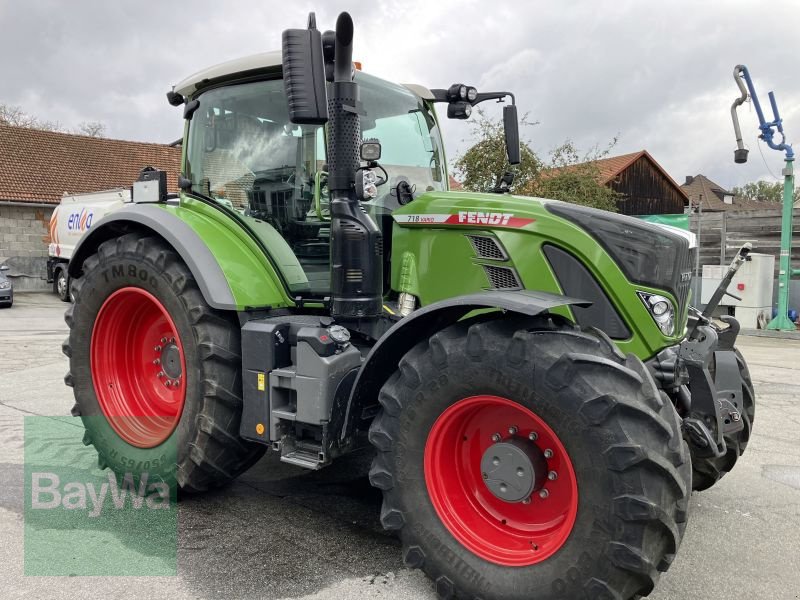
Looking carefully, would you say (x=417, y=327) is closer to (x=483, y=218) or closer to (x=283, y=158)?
(x=483, y=218)

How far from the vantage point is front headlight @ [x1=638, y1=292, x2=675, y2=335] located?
2.97m

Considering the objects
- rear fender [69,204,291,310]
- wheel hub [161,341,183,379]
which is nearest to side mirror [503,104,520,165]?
rear fender [69,204,291,310]

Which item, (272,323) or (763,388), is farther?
(763,388)

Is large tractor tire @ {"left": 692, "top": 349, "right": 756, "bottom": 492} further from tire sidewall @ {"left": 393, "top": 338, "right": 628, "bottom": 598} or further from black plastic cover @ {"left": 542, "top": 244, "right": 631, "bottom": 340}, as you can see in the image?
tire sidewall @ {"left": 393, "top": 338, "right": 628, "bottom": 598}

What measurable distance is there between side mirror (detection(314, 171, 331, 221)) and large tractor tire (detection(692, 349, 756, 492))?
2.36 metres

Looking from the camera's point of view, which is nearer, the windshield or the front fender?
the front fender

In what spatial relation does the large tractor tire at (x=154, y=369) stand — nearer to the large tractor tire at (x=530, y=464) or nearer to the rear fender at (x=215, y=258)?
the rear fender at (x=215, y=258)

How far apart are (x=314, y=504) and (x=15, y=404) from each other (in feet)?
12.2

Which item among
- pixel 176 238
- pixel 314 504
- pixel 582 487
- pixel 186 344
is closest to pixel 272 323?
pixel 186 344

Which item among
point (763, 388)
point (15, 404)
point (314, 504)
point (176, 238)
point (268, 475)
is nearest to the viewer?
point (176, 238)

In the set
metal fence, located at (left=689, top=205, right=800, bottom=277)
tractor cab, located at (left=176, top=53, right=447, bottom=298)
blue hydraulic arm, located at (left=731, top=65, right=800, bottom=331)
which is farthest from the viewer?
metal fence, located at (left=689, top=205, right=800, bottom=277)

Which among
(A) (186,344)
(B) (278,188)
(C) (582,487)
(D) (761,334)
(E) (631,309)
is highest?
(B) (278,188)

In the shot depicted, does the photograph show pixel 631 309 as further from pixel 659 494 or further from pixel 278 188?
pixel 278 188

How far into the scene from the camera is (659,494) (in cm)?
229
